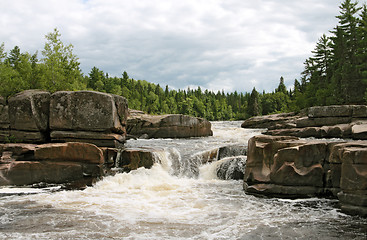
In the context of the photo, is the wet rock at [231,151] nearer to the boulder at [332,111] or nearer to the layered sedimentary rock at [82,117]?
the layered sedimentary rock at [82,117]

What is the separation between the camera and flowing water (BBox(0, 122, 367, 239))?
7812 mm

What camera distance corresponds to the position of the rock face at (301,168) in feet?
32.7

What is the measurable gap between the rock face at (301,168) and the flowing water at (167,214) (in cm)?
43

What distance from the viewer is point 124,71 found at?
315ft

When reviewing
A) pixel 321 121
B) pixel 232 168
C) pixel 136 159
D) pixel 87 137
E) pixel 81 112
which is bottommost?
pixel 232 168

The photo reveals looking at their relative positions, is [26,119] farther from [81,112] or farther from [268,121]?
[268,121]

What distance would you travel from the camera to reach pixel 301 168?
11.3 m

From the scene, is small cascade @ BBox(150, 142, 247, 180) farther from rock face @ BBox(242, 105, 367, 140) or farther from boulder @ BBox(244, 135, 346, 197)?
rock face @ BBox(242, 105, 367, 140)

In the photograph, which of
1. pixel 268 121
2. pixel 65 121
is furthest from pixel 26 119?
pixel 268 121

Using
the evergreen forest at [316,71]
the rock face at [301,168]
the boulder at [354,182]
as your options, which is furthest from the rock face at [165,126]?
the boulder at [354,182]

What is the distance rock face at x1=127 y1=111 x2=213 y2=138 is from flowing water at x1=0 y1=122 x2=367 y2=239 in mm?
13799

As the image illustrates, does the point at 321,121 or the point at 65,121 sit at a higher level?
the point at 65,121

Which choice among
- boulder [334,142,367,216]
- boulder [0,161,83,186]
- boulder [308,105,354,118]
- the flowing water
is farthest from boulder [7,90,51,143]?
boulder [308,105,354,118]

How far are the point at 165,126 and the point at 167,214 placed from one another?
61.4ft
